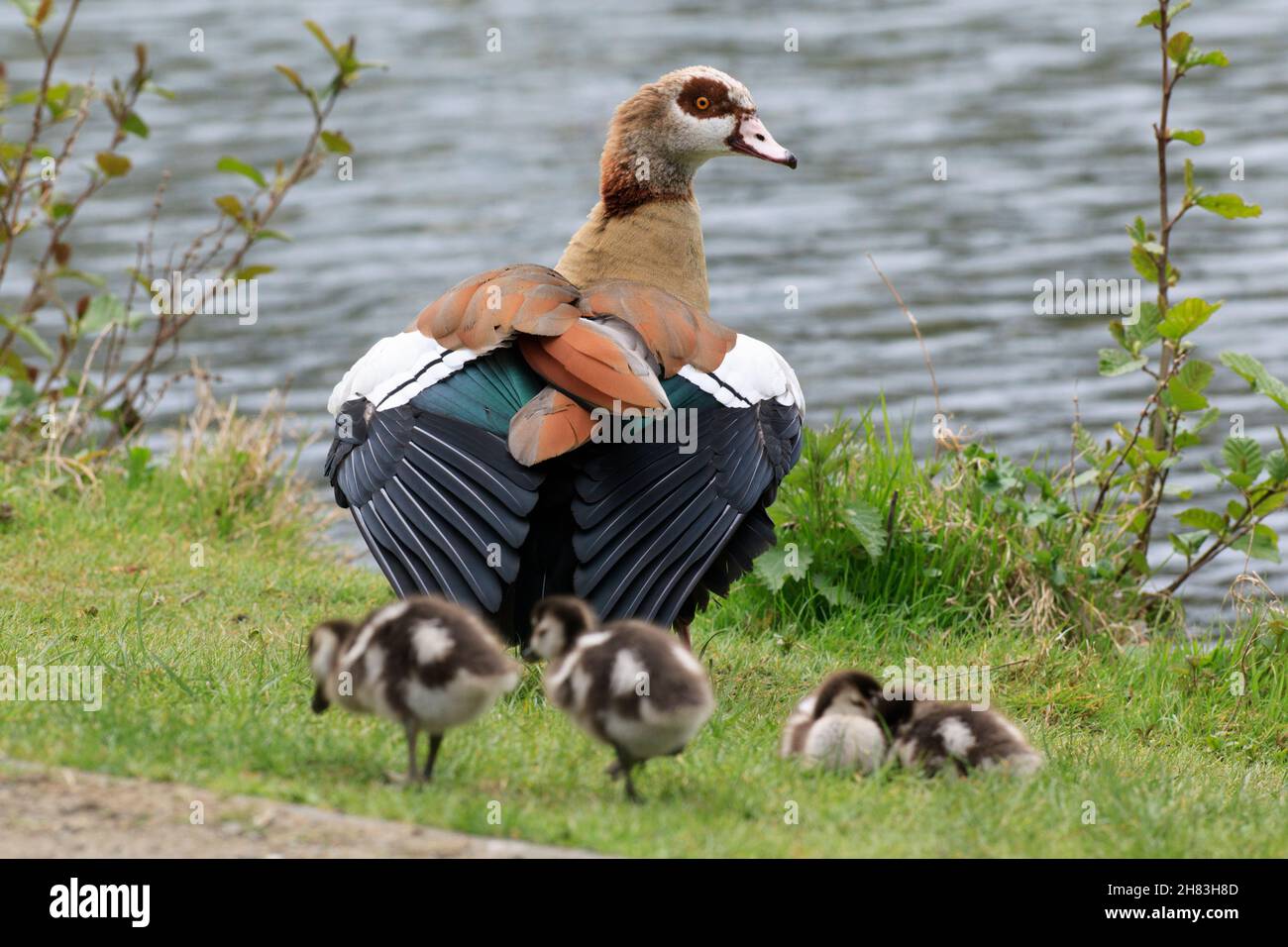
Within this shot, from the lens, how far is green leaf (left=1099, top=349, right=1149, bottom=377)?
24.9ft

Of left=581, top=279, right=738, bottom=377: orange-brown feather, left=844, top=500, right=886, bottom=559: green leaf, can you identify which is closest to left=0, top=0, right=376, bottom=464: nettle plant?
left=581, top=279, right=738, bottom=377: orange-brown feather

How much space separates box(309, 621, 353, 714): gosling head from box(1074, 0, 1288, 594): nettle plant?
3869 millimetres

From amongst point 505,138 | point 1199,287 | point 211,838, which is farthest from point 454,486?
point 505,138

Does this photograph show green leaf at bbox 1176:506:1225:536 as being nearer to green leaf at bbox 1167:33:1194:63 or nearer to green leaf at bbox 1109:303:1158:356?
green leaf at bbox 1109:303:1158:356

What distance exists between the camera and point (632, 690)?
4457 millimetres

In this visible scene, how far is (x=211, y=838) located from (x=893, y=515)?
4202 mm

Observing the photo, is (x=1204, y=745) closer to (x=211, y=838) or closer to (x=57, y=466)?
(x=211, y=838)

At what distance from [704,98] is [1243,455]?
2676mm

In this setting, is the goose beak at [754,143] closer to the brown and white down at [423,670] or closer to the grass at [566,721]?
the grass at [566,721]

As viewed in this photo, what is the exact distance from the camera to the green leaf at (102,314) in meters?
9.18

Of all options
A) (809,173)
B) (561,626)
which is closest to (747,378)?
(561,626)

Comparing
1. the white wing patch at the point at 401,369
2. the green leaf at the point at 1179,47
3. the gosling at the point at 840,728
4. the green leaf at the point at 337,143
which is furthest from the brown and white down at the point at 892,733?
the green leaf at the point at 337,143

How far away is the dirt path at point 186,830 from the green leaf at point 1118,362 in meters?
4.23

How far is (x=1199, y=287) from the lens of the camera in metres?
13.4
